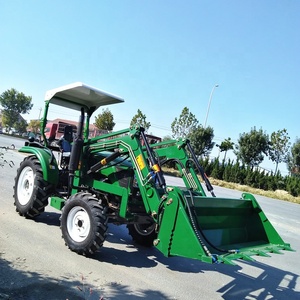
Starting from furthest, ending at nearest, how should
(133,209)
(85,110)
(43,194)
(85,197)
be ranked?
(85,110) → (43,194) → (133,209) → (85,197)

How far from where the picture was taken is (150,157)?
4824mm

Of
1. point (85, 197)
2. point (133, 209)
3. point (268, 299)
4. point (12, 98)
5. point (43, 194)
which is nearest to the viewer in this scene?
point (268, 299)

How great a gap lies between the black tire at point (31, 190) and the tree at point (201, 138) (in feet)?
114

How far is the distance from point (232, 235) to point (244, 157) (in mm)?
40233

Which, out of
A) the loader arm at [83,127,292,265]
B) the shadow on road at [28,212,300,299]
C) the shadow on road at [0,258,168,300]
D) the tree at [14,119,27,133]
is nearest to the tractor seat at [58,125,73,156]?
the loader arm at [83,127,292,265]

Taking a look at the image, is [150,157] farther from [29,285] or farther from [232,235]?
[29,285]

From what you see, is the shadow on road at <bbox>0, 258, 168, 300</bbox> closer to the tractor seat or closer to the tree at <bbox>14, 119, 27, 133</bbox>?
the tractor seat

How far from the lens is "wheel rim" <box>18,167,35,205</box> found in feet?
21.8

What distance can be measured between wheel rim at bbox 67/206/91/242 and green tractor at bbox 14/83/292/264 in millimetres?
15

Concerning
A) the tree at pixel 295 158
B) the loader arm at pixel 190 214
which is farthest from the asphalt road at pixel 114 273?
the tree at pixel 295 158

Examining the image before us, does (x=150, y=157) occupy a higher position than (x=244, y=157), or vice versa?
(x=244, y=157)

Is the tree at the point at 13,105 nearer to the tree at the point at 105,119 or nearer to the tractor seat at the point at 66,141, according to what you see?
the tree at the point at 105,119

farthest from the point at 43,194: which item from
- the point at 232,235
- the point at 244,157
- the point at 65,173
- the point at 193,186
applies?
the point at 244,157

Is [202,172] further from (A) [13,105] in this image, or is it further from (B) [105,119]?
(A) [13,105]
